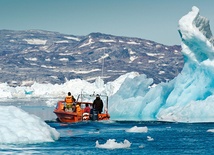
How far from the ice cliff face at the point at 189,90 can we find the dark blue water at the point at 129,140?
3.52 m

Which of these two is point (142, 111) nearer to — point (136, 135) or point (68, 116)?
point (68, 116)

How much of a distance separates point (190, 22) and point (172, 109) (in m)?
6.65

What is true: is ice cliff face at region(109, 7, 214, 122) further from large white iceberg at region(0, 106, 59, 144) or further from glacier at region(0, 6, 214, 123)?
large white iceberg at region(0, 106, 59, 144)

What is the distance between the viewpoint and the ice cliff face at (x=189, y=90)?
42438 mm

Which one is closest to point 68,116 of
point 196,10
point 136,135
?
point 136,135

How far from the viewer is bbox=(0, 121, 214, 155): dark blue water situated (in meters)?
23.0

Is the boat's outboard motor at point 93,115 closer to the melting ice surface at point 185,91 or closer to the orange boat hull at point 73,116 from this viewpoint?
the orange boat hull at point 73,116

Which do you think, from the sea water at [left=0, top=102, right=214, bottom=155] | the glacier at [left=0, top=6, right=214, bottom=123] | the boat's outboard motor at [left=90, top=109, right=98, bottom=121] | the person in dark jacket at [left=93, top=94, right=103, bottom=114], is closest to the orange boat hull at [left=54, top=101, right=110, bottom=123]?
the boat's outboard motor at [left=90, top=109, right=98, bottom=121]

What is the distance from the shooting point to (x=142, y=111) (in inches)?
1959

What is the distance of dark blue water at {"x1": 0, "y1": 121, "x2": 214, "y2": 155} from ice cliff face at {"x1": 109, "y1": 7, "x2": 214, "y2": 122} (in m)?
3.52

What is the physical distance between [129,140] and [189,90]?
61.2 ft

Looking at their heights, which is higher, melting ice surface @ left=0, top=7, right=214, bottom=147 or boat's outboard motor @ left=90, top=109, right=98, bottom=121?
melting ice surface @ left=0, top=7, right=214, bottom=147

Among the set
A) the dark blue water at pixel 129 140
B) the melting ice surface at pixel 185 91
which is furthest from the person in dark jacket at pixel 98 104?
the melting ice surface at pixel 185 91

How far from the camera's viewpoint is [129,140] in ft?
91.6
